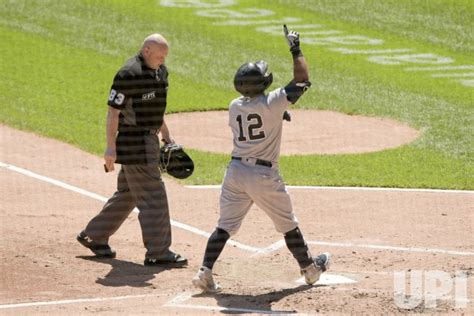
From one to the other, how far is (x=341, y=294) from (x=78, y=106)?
8.92 metres

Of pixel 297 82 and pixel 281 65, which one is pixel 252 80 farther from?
pixel 281 65

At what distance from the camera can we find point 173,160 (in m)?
9.38

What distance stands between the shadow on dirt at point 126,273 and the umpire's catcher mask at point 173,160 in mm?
820

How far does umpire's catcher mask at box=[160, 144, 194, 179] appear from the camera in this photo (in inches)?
368

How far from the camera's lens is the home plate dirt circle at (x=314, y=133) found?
1453 centimetres

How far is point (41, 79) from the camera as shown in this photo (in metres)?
17.5

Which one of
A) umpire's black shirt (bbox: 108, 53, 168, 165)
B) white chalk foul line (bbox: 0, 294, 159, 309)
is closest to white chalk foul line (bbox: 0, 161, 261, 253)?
umpire's black shirt (bbox: 108, 53, 168, 165)

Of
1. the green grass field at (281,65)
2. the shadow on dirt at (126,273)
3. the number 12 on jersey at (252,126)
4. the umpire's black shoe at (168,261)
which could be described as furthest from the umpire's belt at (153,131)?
the green grass field at (281,65)

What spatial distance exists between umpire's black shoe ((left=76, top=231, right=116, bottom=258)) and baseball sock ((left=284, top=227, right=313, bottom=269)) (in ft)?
6.04

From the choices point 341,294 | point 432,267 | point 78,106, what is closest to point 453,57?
point 78,106

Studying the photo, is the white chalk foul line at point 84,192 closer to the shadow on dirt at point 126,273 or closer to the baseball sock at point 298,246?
the shadow on dirt at point 126,273

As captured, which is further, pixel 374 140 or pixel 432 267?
pixel 374 140

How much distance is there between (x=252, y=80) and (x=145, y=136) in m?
1.39

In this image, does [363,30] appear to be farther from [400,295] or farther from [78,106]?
[400,295]
